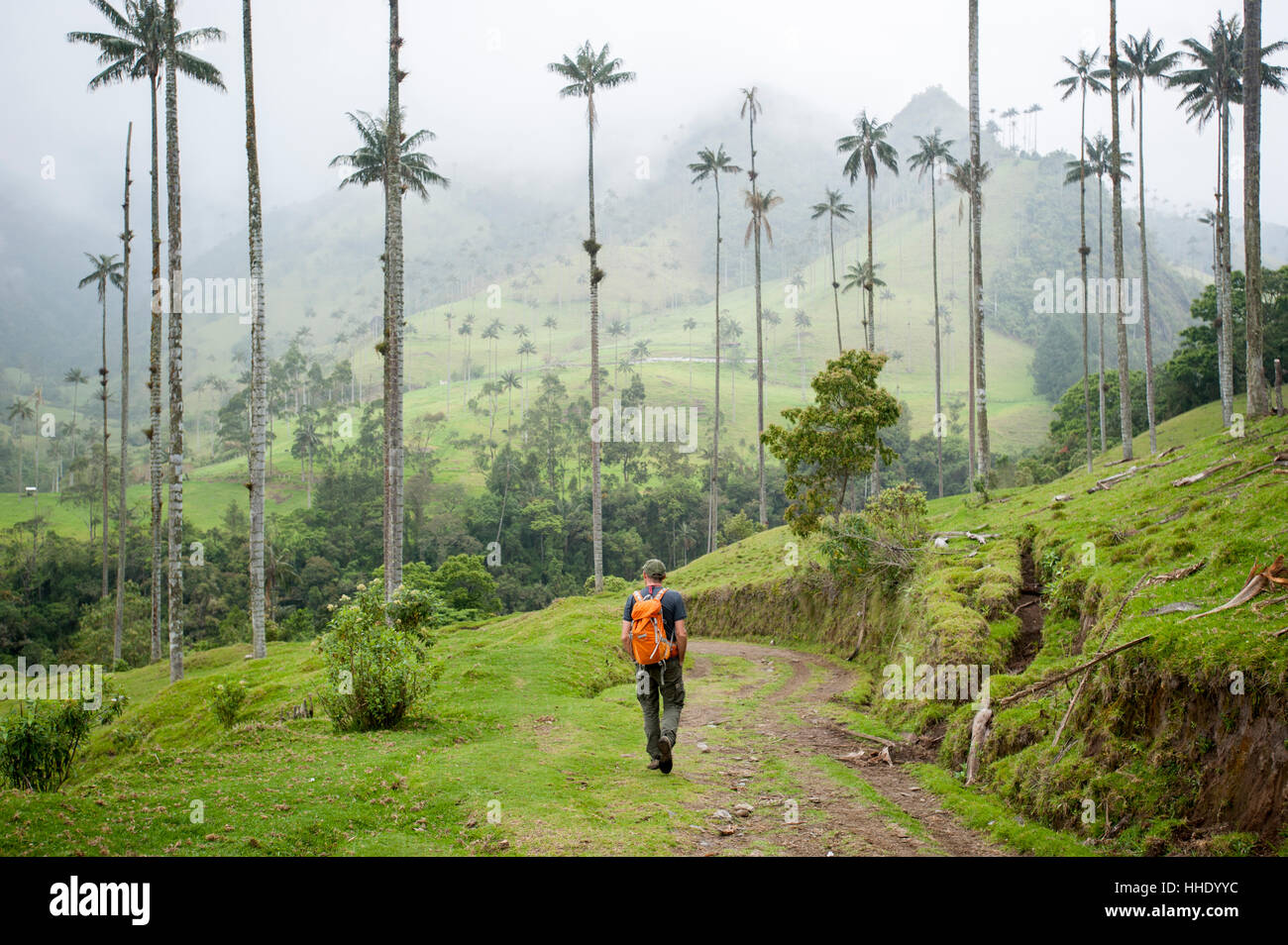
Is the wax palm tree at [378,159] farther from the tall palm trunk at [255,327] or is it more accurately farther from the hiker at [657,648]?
the hiker at [657,648]

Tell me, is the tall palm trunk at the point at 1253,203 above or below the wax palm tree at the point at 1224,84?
below

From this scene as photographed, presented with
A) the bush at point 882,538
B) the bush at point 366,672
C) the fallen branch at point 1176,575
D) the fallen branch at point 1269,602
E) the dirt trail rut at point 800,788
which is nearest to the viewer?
the dirt trail rut at point 800,788

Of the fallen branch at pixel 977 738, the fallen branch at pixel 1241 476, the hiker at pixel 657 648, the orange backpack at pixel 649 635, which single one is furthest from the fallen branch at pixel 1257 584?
the fallen branch at pixel 1241 476

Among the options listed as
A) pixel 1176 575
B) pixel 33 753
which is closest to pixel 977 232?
pixel 1176 575

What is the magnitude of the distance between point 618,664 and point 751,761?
951 cm

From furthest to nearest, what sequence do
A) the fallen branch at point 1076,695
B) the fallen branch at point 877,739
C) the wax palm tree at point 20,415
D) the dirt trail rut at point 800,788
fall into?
the wax palm tree at point 20,415 < the fallen branch at point 877,739 < the fallen branch at point 1076,695 < the dirt trail rut at point 800,788

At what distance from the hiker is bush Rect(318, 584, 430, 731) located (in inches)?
152

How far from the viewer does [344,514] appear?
82438mm

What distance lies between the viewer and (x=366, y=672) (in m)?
11.1

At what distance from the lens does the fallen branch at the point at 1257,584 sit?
27.8 ft

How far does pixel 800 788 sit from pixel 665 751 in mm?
1903

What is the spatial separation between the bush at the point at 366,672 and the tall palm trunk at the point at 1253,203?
2368 cm

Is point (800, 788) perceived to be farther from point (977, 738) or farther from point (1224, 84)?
point (1224, 84)

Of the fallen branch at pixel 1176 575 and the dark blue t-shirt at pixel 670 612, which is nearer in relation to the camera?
the dark blue t-shirt at pixel 670 612
